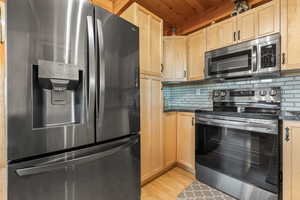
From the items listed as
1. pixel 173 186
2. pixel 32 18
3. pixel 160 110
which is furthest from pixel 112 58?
pixel 173 186

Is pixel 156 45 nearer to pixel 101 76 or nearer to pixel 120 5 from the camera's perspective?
pixel 120 5

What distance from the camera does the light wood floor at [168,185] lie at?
69.6 inches

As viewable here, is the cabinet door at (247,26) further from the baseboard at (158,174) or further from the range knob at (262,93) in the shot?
the baseboard at (158,174)

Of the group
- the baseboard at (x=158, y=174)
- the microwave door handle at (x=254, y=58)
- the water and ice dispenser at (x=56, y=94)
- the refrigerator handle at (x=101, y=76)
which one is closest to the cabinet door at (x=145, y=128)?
the baseboard at (x=158, y=174)

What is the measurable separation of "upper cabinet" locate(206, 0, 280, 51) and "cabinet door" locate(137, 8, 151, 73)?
0.95 m

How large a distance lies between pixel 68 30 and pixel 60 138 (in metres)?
0.68

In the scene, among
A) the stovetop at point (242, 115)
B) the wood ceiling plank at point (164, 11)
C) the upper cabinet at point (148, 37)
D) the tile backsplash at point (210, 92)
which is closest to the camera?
the stovetop at point (242, 115)

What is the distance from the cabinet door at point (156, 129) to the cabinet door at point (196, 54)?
0.69 metres

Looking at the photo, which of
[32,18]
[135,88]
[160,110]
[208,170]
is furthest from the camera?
[160,110]

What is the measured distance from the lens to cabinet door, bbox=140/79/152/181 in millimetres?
1866

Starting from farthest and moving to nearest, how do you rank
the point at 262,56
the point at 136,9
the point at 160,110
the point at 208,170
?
1. the point at 160,110
2. the point at 208,170
3. the point at 136,9
4. the point at 262,56

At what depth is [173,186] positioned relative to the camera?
1.95 m

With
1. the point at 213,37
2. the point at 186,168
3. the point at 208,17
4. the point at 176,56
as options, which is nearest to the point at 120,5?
the point at 176,56

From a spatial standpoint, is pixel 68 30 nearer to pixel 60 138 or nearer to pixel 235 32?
pixel 60 138
